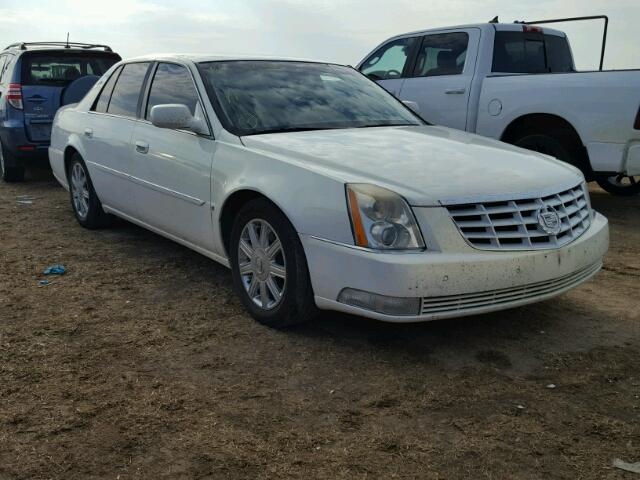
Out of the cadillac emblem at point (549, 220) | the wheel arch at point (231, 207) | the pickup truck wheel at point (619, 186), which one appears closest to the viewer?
the cadillac emblem at point (549, 220)

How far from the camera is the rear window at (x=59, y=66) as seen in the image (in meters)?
9.12

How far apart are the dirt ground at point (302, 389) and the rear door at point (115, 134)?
965mm

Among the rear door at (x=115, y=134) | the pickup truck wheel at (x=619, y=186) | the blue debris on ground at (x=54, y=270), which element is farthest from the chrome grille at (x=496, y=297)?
the pickup truck wheel at (x=619, y=186)

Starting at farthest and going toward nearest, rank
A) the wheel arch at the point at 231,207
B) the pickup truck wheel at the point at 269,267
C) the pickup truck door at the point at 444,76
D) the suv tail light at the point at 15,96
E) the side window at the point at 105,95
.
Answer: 1. the suv tail light at the point at 15,96
2. the pickup truck door at the point at 444,76
3. the side window at the point at 105,95
4. the wheel arch at the point at 231,207
5. the pickup truck wheel at the point at 269,267

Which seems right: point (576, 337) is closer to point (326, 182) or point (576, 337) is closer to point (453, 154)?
point (453, 154)

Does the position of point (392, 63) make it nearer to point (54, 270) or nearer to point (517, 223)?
point (54, 270)

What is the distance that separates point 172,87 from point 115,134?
0.84 meters

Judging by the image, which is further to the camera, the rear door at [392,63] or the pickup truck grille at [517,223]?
the rear door at [392,63]

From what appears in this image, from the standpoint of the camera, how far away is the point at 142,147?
5.12m

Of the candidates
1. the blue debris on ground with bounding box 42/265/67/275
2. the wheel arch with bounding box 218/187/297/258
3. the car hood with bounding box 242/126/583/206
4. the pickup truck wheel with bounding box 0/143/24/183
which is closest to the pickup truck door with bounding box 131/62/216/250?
the wheel arch with bounding box 218/187/297/258

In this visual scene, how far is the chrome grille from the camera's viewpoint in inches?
134

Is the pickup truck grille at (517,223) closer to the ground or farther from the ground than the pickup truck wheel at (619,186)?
farther from the ground

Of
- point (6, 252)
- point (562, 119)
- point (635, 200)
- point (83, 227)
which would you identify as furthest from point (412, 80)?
point (6, 252)

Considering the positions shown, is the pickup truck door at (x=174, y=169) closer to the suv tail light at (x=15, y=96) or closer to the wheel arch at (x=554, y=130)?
the wheel arch at (x=554, y=130)
